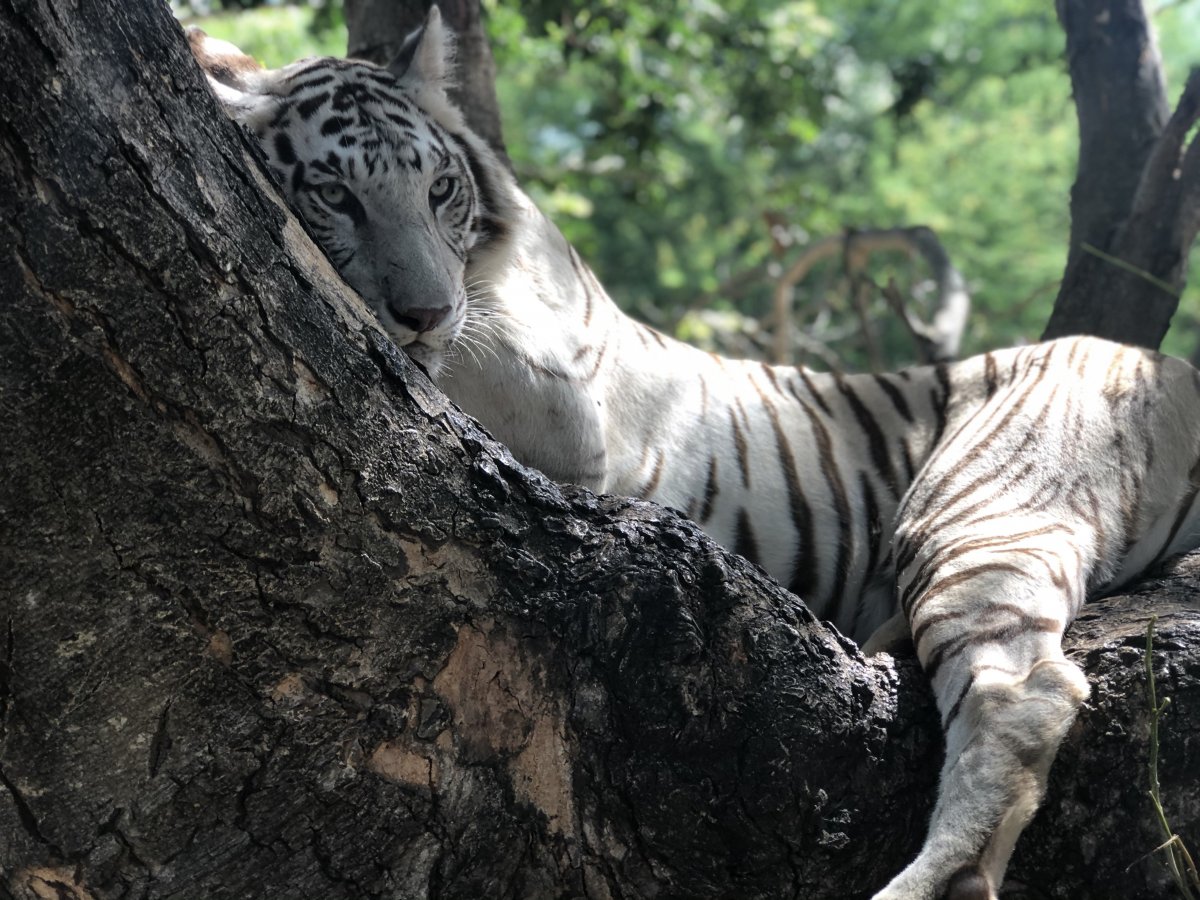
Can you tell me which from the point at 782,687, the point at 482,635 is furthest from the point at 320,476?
the point at 782,687

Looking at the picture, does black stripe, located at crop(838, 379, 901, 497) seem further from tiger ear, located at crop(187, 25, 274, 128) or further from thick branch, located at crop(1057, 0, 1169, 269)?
tiger ear, located at crop(187, 25, 274, 128)

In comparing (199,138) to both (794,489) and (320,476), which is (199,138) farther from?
(794,489)

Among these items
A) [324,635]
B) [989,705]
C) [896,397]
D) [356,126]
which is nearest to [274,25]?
[356,126]

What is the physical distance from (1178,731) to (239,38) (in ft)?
31.8

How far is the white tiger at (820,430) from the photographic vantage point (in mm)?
2377

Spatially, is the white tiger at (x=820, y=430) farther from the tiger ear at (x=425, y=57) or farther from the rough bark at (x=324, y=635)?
the rough bark at (x=324, y=635)

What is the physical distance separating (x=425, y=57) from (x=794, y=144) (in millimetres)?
5146

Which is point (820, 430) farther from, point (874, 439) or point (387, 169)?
point (387, 169)

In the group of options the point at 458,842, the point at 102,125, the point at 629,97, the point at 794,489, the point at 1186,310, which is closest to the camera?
the point at 102,125

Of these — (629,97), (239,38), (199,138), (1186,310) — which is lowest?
(1186,310)

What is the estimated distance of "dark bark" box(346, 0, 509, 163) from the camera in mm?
4371

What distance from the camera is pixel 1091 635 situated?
244 centimetres

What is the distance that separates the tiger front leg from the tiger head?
1293mm

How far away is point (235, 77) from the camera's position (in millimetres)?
3176
